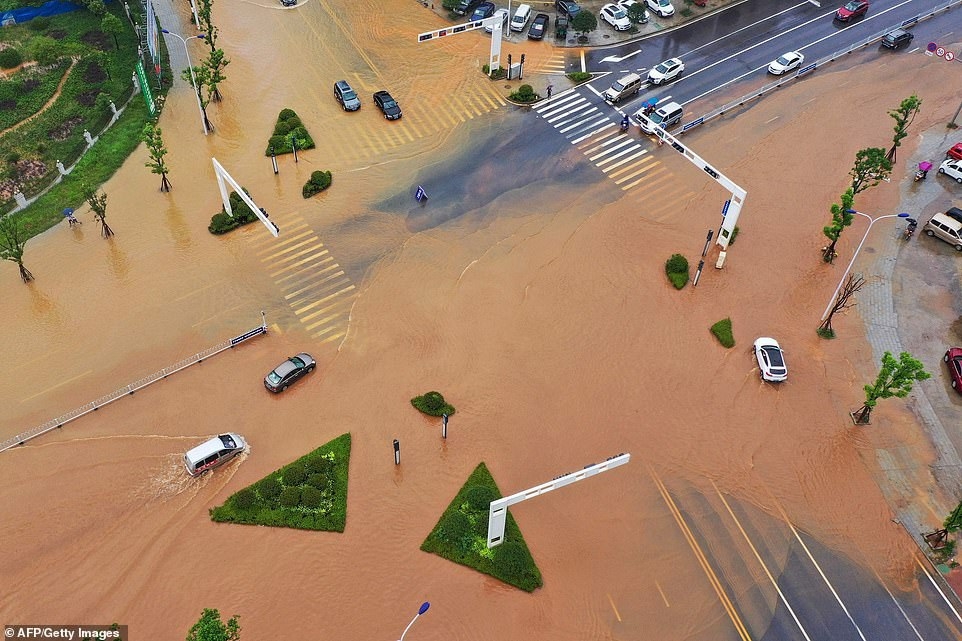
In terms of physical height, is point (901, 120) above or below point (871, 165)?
above

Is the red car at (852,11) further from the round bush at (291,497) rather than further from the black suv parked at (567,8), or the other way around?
the round bush at (291,497)

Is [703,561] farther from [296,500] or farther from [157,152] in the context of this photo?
[157,152]

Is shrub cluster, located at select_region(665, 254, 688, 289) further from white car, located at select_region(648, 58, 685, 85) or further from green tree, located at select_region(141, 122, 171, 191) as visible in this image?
green tree, located at select_region(141, 122, 171, 191)

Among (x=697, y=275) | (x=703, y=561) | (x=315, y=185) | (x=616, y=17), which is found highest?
(x=616, y=17)

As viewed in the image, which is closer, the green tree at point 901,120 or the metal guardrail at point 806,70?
the green tree at point 901,120

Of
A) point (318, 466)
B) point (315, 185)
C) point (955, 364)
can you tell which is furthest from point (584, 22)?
point (318, 466)

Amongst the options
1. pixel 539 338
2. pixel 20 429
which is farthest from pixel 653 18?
pixel 20 429

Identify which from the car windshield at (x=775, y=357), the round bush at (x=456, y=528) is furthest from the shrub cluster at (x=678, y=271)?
the round bush at (x=456, y=528)
